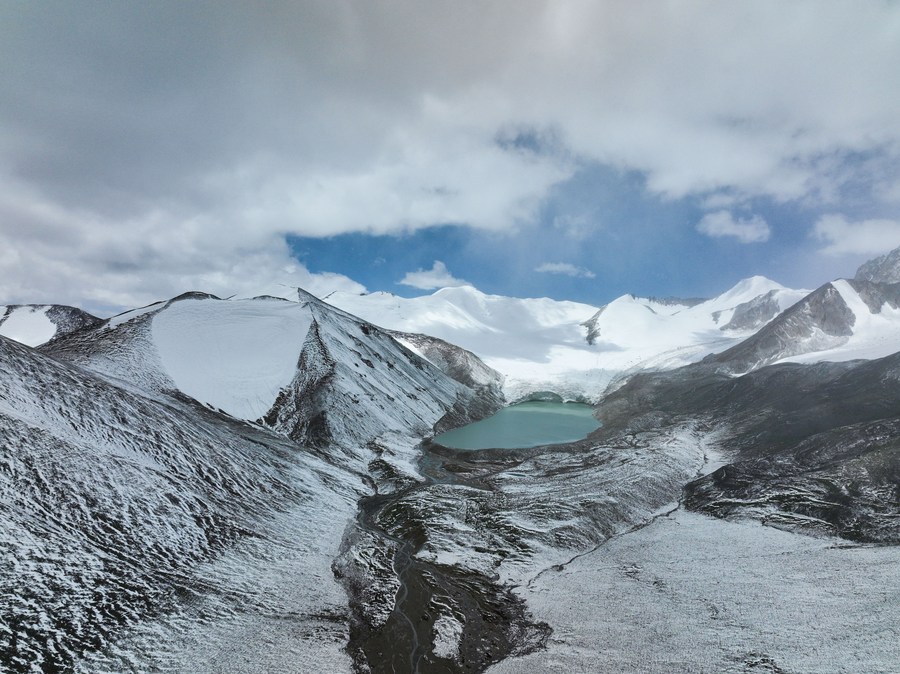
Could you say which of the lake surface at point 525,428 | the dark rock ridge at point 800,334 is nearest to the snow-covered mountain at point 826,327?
the dark rock ridge at point 800,334

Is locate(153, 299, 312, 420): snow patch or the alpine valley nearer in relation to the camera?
the alpine valley

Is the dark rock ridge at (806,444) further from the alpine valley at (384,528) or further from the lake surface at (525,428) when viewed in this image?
the lake surface at (525,428)

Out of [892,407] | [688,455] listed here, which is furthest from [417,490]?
[892,407]

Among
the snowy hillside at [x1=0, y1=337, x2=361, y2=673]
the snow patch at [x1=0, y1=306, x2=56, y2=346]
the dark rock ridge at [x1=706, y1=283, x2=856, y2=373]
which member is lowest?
the snowy hillside at [x1=0, y1=337, x2=361, y2=673]

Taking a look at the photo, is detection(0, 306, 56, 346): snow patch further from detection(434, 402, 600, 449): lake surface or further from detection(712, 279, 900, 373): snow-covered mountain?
detection(712, 279, 900, 373): snow-covered mountain

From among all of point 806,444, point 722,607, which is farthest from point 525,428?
point 722,607

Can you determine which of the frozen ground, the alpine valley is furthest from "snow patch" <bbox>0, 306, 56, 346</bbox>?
the frozen ground

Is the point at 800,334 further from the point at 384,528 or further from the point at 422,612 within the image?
the point at 422,612
